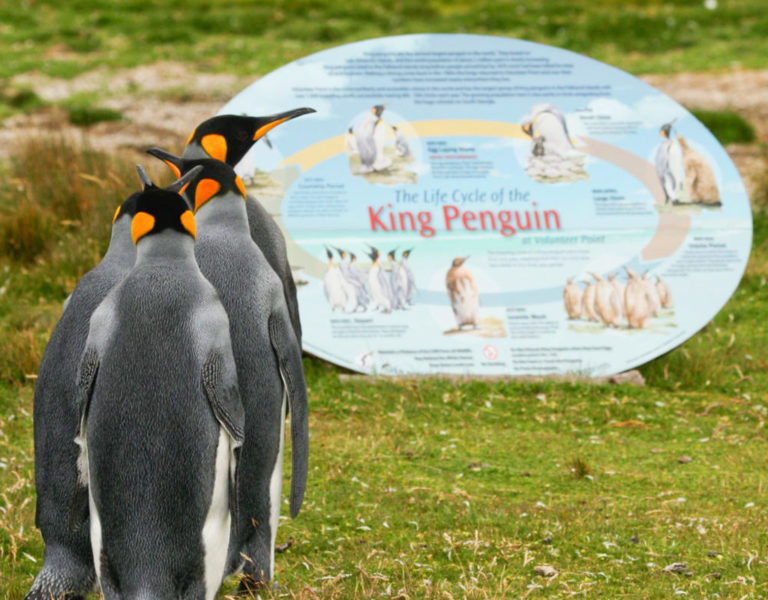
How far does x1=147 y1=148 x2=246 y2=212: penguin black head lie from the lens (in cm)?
281

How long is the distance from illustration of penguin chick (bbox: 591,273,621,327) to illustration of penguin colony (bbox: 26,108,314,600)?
3.31 metres

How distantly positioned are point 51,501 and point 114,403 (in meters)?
0.51

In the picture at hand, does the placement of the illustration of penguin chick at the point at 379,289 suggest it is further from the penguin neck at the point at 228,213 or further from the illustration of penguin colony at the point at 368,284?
the penguin neck at the point at 228,213

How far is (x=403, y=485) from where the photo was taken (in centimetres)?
430

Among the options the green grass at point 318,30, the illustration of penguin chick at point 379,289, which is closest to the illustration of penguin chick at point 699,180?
the illustration of penguin chick at point 379,289

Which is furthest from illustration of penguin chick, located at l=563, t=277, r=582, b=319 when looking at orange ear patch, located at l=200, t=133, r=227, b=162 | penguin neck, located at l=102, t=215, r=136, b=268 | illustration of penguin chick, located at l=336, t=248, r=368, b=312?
penguin neck, located at l=102, t=215, r=136, b=268

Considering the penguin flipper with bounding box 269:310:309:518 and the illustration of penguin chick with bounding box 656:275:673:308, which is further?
the illustration of penguin chick with bounding box 656:275:673:308

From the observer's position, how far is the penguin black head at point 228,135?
3.06 meters

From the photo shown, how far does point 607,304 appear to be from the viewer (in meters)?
5.73

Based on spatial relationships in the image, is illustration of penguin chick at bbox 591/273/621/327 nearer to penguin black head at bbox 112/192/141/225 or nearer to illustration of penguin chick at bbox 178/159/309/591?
illustration of penguin chick at bbox 178/159/309/591

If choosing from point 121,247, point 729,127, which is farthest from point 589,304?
point 729,127

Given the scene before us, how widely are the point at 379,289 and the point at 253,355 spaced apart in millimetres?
3017

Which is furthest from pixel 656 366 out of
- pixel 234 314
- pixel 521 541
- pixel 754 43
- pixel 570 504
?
pixel 754 43

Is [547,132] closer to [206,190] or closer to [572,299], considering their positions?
[572,299]
